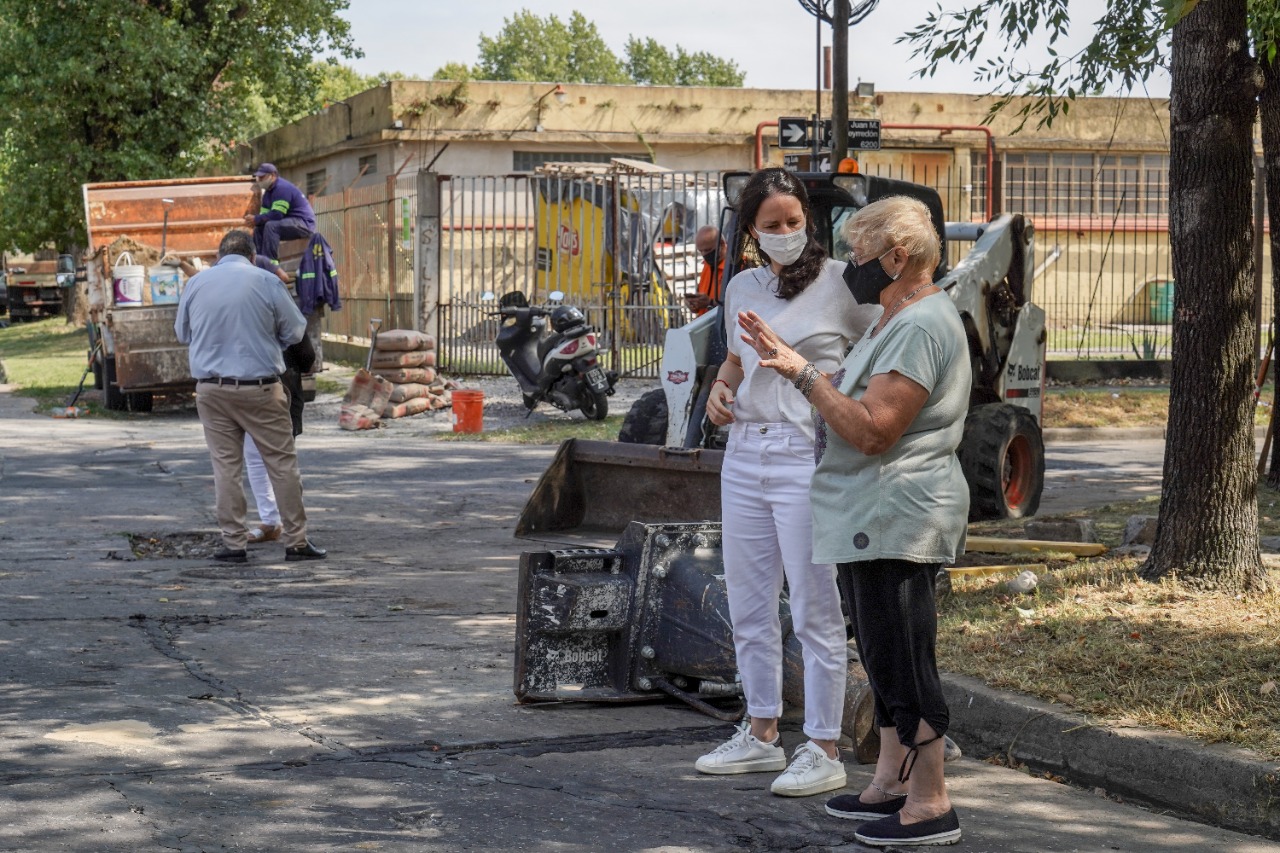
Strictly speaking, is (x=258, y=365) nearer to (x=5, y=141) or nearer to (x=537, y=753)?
(x=537, y=753)

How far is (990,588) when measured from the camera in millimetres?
7602

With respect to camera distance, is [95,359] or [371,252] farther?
[371,252]

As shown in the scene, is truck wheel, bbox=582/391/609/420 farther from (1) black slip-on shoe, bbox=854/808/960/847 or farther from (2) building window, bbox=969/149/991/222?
(2) building window, bbox=969/149/991/222

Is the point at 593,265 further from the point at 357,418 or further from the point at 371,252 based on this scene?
the point at 357,418

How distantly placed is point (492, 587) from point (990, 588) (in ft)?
8.48

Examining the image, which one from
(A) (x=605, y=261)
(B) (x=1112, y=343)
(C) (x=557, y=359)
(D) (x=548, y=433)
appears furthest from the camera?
(B) (x=1112, y=343)

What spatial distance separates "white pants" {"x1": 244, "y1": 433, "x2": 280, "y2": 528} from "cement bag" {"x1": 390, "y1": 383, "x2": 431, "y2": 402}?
729 centimetres

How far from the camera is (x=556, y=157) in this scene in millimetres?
30719

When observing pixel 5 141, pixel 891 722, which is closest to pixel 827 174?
pixel 891 722

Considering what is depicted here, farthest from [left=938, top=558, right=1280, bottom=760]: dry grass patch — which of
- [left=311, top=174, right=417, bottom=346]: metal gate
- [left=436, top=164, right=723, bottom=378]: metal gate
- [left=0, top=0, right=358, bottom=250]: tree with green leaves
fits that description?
[left=0, top=0, right=358, bottom=250]: tree with green leaves

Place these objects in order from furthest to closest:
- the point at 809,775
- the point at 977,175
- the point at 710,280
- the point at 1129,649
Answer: the point at 977,175 → the point at 710,280 → the point at 1129,649 → the point at 809,775

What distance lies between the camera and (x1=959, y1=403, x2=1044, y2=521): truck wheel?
10.2 metres

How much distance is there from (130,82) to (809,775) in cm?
2943

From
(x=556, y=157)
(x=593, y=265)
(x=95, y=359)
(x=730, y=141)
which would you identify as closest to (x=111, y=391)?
(x=95, y=359)
